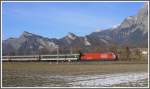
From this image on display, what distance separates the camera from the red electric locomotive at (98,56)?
60.4 meters

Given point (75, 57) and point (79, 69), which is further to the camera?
point (75, 57)

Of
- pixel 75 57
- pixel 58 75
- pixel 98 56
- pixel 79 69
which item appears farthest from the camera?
pixel 98 56

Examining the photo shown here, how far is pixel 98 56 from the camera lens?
63.5 metres

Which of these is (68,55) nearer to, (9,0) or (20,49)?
(20,49)

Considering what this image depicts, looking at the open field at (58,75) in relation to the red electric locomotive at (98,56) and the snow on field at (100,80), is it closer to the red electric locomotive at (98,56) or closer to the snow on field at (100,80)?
the snow on field at (100,80)

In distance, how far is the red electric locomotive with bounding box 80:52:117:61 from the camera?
60.4 meters

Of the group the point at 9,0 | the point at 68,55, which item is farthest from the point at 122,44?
the point at 9,0

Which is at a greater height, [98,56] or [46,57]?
[46,57]

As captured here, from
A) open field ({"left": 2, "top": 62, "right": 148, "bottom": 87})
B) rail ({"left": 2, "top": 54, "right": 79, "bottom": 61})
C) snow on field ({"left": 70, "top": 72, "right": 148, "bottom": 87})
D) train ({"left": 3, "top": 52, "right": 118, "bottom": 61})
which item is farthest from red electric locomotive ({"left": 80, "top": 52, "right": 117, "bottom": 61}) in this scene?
snow on field ({"left": 70, "top": 72, "right": 148, "bottom": 87})

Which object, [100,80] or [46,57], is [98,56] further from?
[100,80]

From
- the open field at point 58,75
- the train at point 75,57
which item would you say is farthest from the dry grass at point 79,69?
the train at point 75,57

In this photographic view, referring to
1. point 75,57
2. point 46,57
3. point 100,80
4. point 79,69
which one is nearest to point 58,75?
point 100,80

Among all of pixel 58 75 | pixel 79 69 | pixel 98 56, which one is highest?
pixel 58 75

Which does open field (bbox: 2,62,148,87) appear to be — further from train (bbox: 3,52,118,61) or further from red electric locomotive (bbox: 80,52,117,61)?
red electric locomotive (bbox: 80,52,117,61)
